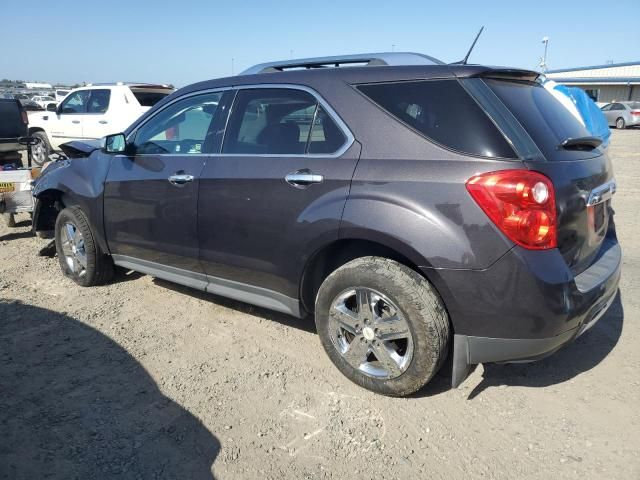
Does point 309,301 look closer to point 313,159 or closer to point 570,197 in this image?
point 313,159

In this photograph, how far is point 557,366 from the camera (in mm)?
3312

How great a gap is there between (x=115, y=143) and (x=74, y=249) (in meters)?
1.26

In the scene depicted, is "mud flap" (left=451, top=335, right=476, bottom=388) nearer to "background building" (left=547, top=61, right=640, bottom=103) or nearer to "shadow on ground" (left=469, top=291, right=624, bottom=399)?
"shadow on ground" (left=469, top=291, right=624, bottom=399)

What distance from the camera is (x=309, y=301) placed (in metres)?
3.35

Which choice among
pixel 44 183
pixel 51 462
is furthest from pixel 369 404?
pixel 44 183

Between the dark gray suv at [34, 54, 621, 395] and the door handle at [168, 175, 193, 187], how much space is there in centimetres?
1

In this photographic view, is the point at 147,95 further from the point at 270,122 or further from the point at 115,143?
the point at 270,122

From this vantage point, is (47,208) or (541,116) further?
(47,208)

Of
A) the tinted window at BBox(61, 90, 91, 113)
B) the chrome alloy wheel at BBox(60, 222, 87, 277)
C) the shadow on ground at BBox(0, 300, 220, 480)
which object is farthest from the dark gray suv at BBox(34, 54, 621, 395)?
the tinted window at BBox(61, 90, 91, 113)

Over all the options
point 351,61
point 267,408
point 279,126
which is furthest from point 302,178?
point 267,408

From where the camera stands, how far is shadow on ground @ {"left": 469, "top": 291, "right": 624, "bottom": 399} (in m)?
3.15

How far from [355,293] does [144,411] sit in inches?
53.3

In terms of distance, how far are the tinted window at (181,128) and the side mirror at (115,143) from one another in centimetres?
10

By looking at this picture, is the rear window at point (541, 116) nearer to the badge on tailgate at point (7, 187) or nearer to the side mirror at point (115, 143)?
the side mirror at point (115, 143)
